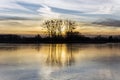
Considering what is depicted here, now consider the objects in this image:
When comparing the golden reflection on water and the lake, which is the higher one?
the lake

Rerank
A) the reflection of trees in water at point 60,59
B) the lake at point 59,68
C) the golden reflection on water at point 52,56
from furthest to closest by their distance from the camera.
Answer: the golden reflection on water at point 52,56 < the reflection of trees in water at point 60,59 < the lake at point 59,68

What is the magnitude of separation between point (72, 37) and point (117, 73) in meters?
60.7

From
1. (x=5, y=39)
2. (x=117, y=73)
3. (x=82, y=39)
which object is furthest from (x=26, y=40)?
(x=117, y=73)

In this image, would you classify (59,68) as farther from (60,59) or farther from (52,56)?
(52,56)

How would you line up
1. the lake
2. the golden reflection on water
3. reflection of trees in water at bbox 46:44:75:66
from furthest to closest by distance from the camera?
the golden reflection on water → reflection of trees in water at bbox 46:44:75:66 → the lake

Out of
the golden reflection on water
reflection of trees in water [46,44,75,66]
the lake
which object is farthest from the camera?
the golden reflection on water

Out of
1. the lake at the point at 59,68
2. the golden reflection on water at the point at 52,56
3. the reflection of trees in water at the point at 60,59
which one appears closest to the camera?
the lake at the point at 59,68


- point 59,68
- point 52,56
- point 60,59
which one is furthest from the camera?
point 52,56

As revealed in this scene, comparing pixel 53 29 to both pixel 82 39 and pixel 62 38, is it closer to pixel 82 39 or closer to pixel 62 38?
pixel 62 38

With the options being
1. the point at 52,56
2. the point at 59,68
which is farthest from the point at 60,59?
the point at 59,68

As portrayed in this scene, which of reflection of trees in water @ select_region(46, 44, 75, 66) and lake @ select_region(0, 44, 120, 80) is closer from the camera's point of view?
lake @ select_region(0, 44, 120, 80)

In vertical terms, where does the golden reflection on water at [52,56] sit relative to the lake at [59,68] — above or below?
below

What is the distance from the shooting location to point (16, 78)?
42.7ft

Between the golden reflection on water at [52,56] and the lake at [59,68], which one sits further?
the golden reflection on water at [52,56]
